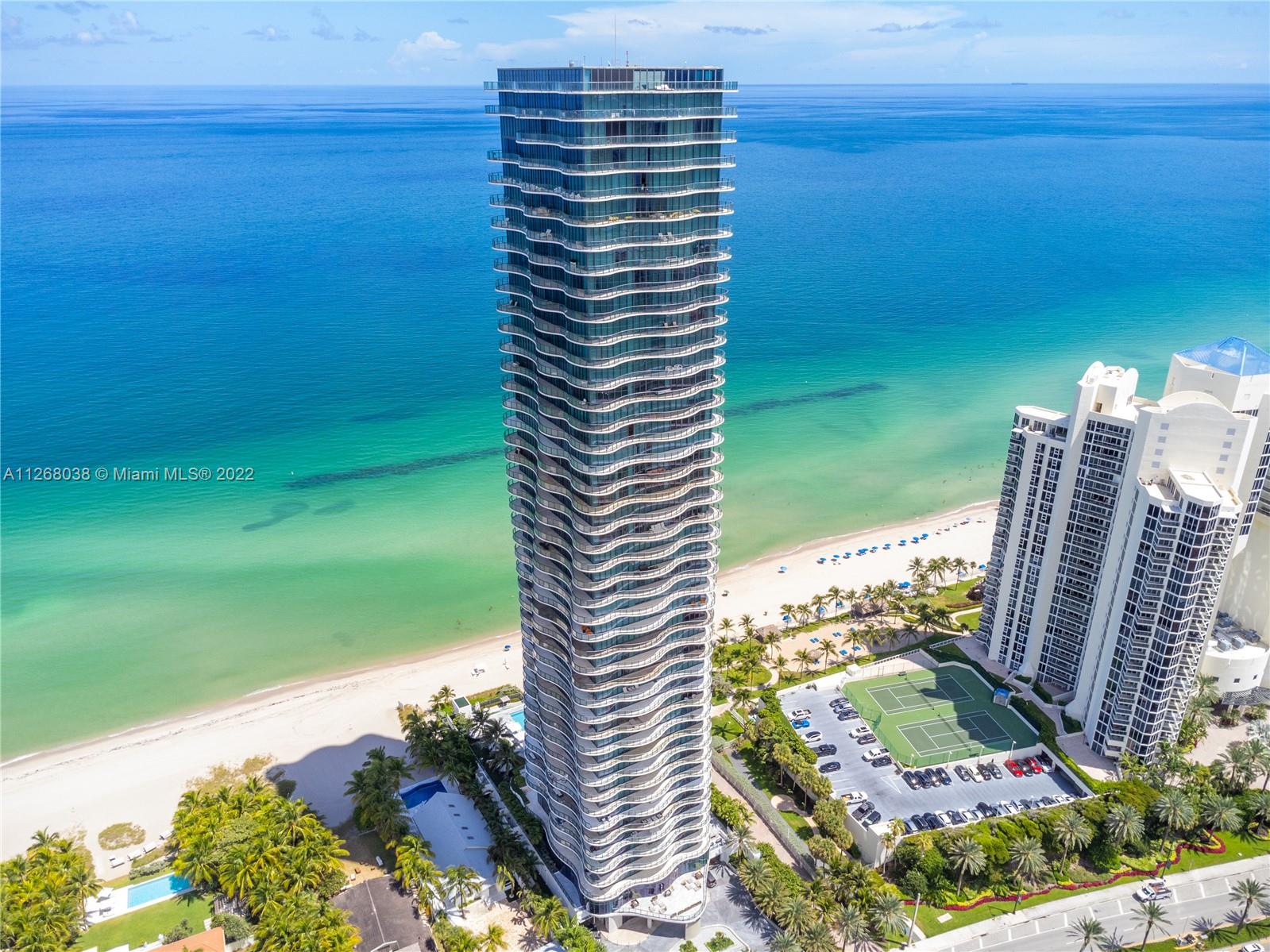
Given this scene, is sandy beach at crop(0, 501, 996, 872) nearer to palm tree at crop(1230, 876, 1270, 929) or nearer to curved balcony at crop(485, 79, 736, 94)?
palm tree at crop(1230, 876, 1270, 929)

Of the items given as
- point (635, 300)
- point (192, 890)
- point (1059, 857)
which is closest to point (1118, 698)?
point (1059, 857)

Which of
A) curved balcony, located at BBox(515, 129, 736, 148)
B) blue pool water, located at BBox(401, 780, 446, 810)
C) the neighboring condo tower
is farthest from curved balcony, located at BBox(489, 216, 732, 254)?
blue pool water, located at BBox(401, 780, 446, 810)

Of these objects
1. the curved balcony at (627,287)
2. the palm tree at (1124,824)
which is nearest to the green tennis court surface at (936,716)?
the palm tree at (1124,824)

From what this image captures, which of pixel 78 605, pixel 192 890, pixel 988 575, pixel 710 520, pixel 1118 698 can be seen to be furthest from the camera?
pixel 78 605

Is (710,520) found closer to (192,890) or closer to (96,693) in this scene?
(192,890)

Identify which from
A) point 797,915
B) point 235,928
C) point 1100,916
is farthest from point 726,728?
point 235,928

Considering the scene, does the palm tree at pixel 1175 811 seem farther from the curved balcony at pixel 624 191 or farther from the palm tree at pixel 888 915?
the curved balcony at pixel 624 191

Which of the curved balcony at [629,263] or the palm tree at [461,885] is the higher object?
the curved balcony at [629,263]
